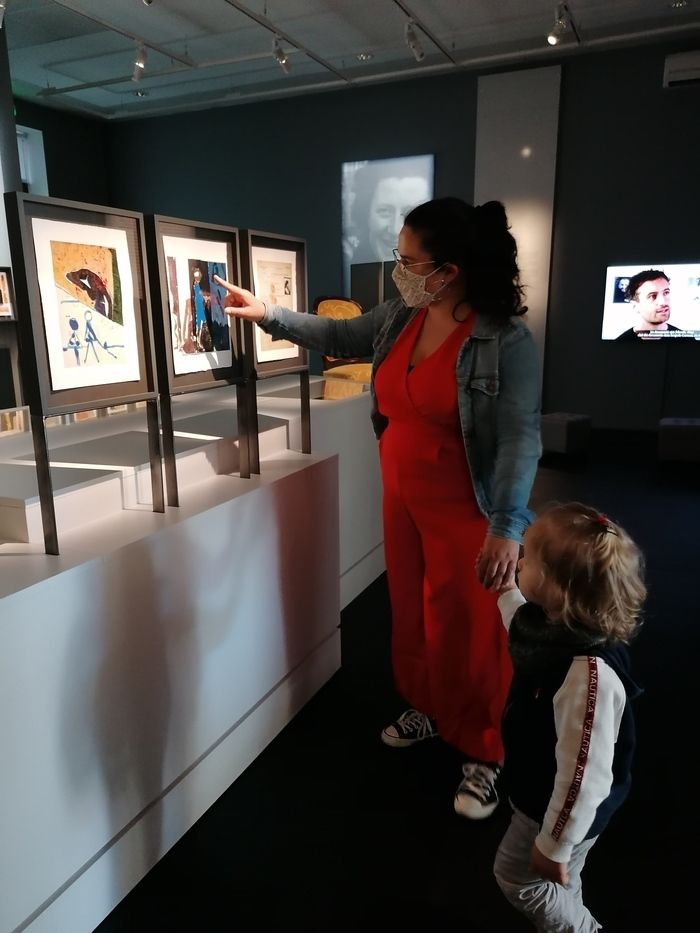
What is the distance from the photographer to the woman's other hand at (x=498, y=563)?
1.58 m

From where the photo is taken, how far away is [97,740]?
148cm

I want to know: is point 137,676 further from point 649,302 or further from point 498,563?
point 649,302

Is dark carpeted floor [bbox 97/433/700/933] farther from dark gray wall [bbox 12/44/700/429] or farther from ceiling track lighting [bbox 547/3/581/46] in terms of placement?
dark gray wall [bbox 12/44/700/429]

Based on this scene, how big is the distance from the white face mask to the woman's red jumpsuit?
0.28 feet

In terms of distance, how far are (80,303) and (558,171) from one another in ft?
23.0

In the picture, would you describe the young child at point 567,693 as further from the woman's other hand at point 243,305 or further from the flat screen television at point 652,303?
the flat screen television at point 652,303

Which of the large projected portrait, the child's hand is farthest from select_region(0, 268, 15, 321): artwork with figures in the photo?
the child's hand

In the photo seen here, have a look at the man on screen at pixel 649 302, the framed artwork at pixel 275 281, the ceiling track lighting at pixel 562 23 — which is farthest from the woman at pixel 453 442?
the man on screen at pixel 649 302

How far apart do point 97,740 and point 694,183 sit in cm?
742

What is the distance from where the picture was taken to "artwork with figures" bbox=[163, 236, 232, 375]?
171 centimetres

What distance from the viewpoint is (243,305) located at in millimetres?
1938

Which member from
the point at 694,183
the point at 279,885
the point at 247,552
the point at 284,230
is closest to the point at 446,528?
the point at 247,552

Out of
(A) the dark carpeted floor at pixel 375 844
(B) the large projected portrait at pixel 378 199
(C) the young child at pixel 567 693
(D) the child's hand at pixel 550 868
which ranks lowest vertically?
(A) the dark carpeted floor at pixel 375 844

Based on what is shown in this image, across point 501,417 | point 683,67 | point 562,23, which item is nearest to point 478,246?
point 501,417
